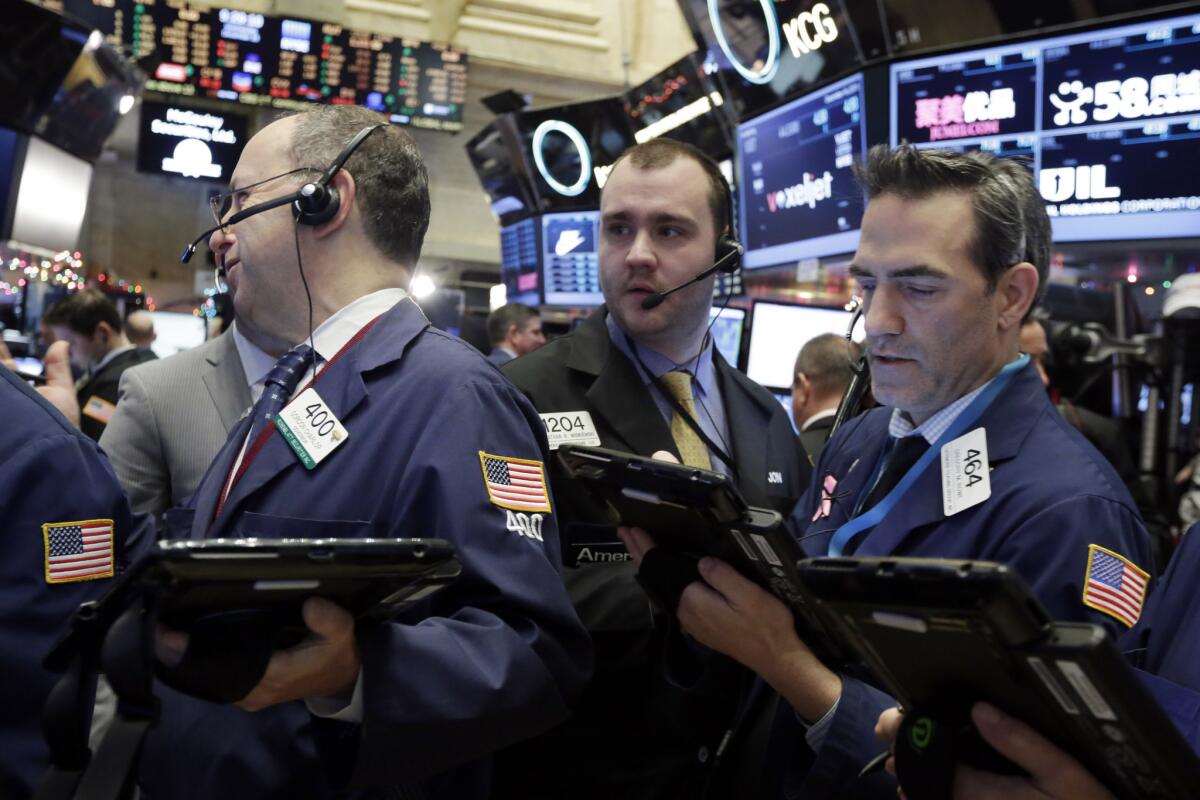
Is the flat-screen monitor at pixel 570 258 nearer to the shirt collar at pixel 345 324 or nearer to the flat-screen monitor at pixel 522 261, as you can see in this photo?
the flat-screen monitor at pixel 522 261

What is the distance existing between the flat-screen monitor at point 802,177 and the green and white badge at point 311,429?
2.97 meters

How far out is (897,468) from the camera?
1.95 meters

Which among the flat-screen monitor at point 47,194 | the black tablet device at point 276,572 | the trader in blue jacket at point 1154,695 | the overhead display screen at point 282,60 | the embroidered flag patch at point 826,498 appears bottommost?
the trader in blue jacket at point 1154,695

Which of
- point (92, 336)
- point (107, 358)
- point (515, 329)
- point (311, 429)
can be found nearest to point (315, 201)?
point (311, 429)

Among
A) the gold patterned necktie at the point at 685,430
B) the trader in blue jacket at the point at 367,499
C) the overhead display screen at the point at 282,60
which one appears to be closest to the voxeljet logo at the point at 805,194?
the gold patterned necktie at the point at 685,430

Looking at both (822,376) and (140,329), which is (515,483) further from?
(140,329)

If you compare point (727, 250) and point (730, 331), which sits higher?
point (727, 250)

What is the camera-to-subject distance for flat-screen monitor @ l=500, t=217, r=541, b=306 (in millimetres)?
8461

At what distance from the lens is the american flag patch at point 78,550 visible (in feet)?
5.65

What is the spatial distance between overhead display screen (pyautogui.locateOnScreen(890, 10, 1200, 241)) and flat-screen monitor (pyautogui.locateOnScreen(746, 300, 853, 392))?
122 cm

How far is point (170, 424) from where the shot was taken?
2650mm

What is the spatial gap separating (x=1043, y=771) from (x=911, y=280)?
923mm

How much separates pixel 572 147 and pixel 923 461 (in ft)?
21.7

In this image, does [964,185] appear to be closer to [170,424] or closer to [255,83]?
[170,424]
